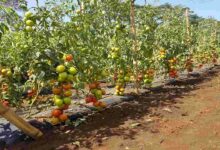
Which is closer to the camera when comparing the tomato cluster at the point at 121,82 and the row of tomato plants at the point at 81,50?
the row of tomato plants at the point at 81,50

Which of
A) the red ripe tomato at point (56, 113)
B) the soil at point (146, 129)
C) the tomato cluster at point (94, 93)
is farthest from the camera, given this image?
the tomato cluster at point (94, 93)

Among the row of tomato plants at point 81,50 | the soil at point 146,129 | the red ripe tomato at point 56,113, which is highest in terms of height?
the row of tomato plants at point 81,50

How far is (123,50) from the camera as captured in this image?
815cm

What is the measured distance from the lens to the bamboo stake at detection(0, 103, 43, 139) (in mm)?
4223

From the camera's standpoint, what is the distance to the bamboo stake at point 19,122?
13.9 feet

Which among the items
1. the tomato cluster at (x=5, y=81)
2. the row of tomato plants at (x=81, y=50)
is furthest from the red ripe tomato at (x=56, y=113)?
the tomato cluster at (x=5, y=81)

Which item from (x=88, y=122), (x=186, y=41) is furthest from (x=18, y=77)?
(x=186, y=41)

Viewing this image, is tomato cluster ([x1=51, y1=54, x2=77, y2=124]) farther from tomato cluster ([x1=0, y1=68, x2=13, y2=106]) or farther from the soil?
tomato cluster ([x1=0, y1=68, x2=13, y2=106])

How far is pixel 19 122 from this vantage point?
4492 mm

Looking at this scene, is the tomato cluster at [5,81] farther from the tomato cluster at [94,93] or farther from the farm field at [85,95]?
the tomato cluster at [94,93]

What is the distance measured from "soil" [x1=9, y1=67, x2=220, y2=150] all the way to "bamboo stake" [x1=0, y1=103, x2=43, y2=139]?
11 cm

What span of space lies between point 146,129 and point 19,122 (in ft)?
5.35

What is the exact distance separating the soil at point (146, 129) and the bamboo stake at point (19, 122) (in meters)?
0.11

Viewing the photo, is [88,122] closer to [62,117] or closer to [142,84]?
[62,117]
